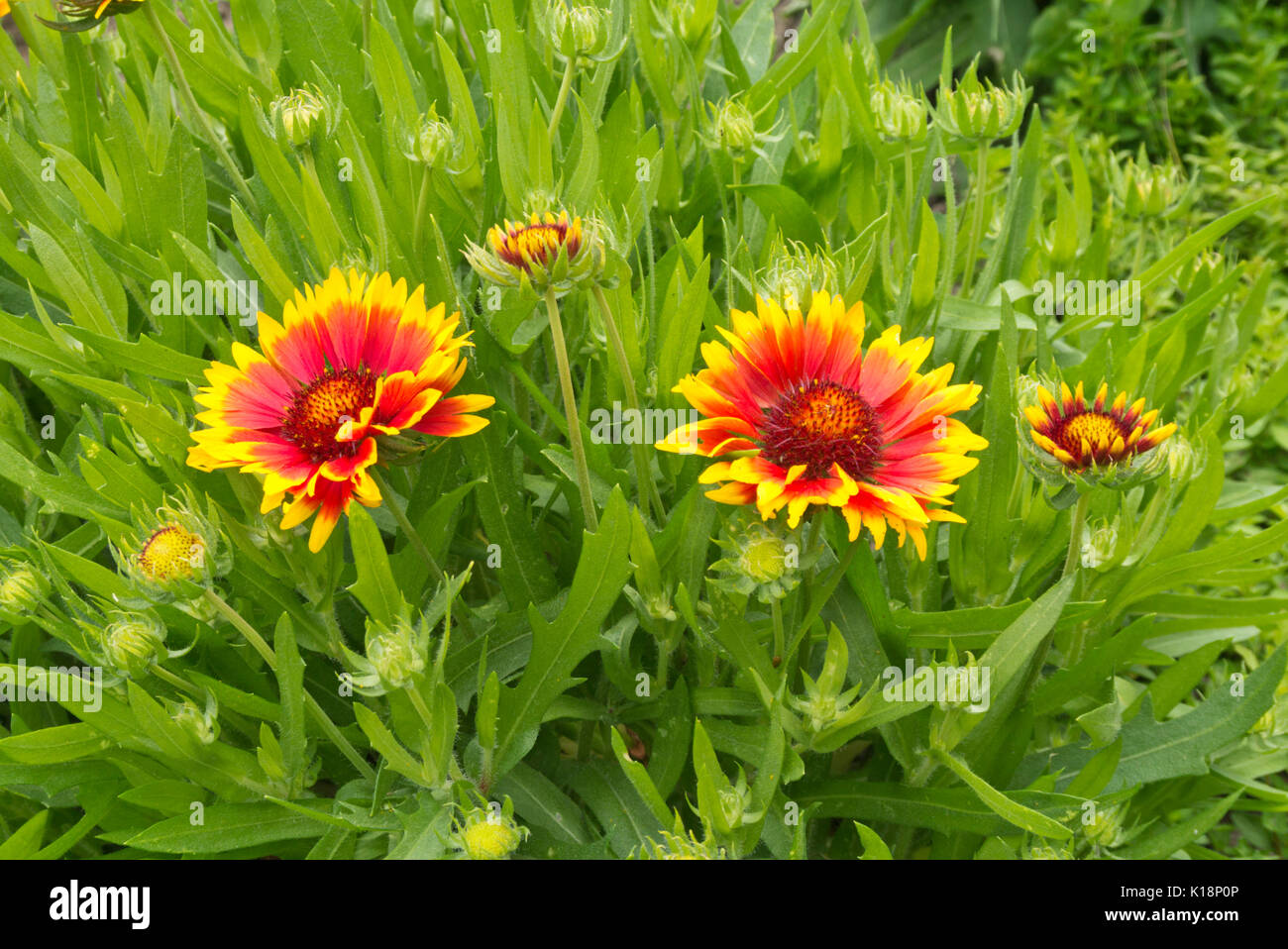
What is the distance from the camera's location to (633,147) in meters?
1.14

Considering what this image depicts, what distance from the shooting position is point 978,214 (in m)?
1.19

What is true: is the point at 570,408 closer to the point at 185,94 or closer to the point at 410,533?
the point at 410,533

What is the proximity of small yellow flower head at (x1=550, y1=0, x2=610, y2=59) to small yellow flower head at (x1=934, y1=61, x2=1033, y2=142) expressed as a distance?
339 millimetres

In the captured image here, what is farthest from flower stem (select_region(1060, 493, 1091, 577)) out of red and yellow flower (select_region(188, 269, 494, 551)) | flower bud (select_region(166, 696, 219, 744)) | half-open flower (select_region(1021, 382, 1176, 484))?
flower bud (select_region(166, 696, 219, 744))

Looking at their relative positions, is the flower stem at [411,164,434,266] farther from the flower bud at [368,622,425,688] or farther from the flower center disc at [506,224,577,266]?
the flower bud at [368,622,425,688]

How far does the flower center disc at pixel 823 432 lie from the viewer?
32.7 inches

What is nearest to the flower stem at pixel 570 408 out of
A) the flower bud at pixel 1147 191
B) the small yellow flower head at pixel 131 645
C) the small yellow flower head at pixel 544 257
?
the small yellow flower head at pixel 544 257

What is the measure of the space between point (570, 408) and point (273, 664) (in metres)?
0.31

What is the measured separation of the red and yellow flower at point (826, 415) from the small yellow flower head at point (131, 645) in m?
0.42

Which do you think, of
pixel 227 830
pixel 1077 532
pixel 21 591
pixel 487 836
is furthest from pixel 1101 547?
pixel 21 591

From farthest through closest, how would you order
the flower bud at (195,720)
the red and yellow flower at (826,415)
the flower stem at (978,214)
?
the flower stem at (978,214), the flower bud at (195,720), the red and yellow flower at (826,415)

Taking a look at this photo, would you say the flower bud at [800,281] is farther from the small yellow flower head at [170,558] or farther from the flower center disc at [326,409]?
the small yellow flower head at [170,558]

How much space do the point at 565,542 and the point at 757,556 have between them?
0.31m

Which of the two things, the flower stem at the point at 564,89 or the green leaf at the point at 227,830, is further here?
the flower stem at the point at 564,89
